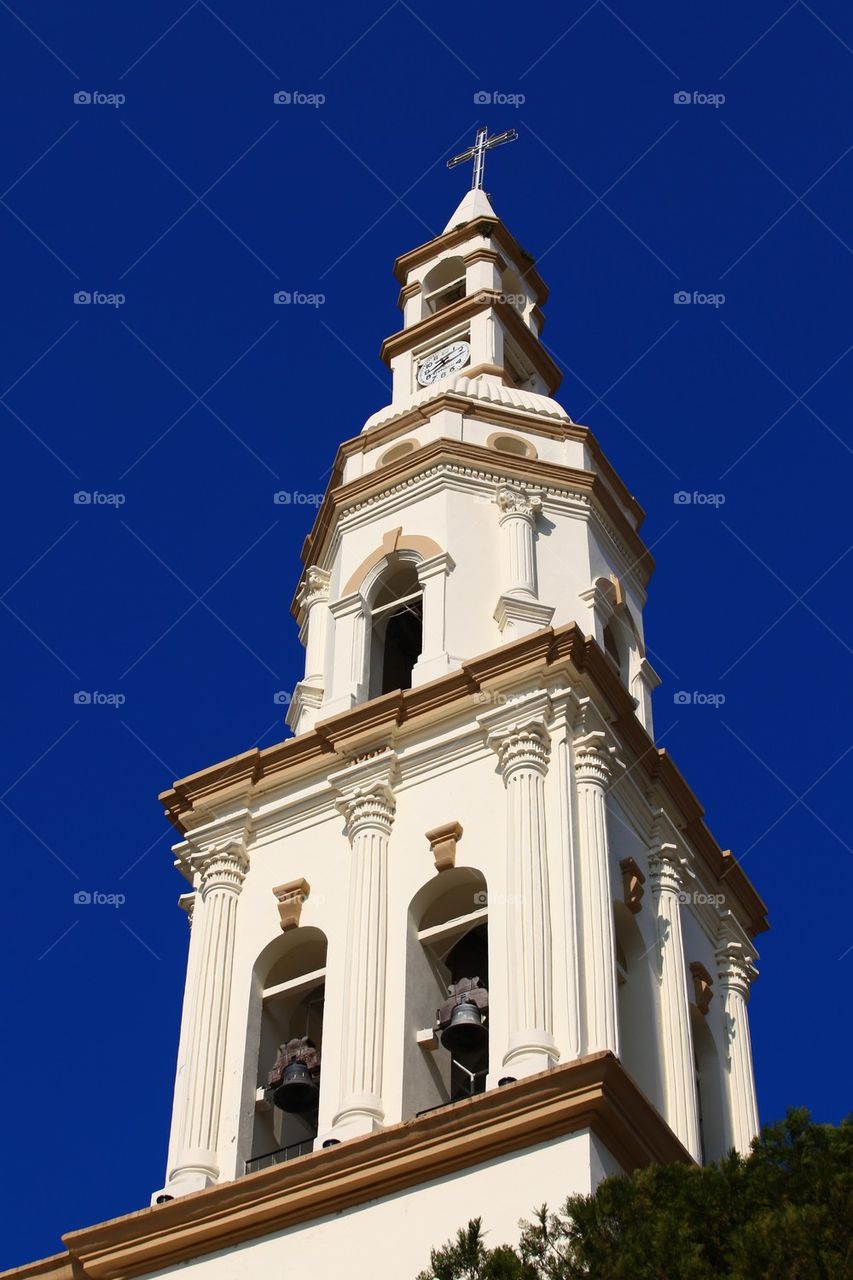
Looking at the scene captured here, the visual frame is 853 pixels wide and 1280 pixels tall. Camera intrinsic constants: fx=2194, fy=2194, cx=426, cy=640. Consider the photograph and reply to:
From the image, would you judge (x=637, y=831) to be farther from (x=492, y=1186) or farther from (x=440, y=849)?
(x=492, y=1186)

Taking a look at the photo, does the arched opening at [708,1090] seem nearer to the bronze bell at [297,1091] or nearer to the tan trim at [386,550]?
the bronze bell at [297,1091]

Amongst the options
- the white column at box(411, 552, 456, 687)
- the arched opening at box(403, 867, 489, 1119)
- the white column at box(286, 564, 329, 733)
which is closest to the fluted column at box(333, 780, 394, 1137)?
the arched opening at box(403, 867, 489, 1119)

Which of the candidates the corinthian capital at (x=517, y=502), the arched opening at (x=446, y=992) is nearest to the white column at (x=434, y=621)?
the corinthian capital at (x=517, y=502)

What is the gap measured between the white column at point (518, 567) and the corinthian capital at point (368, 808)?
267cm

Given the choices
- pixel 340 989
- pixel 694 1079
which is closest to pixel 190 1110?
pixel 340 989

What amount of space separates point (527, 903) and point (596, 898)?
0.84 metres

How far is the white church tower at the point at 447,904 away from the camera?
20031 mm

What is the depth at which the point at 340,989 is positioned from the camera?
23141mm

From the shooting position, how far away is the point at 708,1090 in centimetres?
2508

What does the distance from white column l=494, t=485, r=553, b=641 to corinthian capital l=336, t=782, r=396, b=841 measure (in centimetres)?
267

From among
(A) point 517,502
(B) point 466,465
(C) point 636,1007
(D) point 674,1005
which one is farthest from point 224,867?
(B) point 466,465

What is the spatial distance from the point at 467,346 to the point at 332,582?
6.00m

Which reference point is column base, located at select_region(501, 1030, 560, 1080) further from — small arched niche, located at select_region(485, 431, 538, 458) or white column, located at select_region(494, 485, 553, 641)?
small arched niche, located at select_region(485, 431, 538, 458)

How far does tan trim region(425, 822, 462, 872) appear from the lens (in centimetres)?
2366
